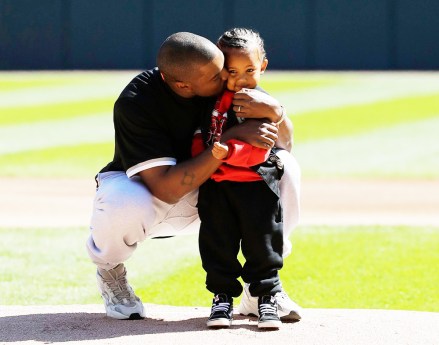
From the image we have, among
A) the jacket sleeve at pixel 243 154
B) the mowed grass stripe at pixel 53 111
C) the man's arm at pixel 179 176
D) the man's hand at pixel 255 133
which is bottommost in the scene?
the mowed grass stripe at pixel 53 111

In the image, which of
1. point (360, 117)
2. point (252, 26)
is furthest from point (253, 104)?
point (252, 26)

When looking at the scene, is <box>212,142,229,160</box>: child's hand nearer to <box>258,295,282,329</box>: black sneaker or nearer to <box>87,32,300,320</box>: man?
<box>87,32,300,320</box>: man

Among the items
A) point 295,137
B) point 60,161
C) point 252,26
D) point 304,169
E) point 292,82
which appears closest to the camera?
point 304,169

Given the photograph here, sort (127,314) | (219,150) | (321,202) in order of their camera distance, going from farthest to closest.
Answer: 1. (321,202)
2. (127,314)
3. (219,150)

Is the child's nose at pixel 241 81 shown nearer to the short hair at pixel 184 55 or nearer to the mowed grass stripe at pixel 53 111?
the short hair at pixel 184 55

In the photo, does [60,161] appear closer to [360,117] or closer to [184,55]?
[360,117]

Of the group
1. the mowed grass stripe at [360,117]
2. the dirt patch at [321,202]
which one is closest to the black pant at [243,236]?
the dirt patch at [321,202]

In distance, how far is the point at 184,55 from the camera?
4203 millimetres

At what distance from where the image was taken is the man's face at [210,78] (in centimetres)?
416

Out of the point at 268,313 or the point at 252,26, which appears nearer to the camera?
the point at 268,313

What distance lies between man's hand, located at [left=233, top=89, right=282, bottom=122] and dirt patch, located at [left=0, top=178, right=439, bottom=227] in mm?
4007

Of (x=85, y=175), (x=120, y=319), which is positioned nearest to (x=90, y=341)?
(x=120, y=319)

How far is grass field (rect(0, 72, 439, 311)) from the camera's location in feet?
18.7

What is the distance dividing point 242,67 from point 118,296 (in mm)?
1181
